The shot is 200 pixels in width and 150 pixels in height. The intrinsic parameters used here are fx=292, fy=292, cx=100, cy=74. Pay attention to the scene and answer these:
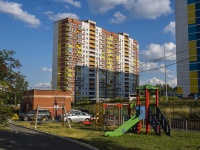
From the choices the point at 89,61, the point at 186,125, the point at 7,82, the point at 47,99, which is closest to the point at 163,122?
the point at 186,125

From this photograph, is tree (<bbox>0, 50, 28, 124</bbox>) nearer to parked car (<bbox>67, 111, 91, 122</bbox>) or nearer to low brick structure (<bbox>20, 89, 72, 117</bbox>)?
parked car (<bbox>67, 111, 91, 122</bbox>)

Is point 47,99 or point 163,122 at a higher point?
point 47,99

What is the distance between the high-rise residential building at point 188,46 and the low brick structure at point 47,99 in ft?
123

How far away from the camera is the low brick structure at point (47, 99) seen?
47594 mm

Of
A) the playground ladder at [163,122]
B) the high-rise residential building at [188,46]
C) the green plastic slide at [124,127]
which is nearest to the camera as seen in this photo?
the green plastic slide at [124,127]

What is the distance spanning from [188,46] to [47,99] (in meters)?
44.5

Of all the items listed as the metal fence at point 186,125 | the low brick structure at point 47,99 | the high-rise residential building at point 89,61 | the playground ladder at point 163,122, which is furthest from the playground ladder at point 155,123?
the high-rise residential building at point 89,61

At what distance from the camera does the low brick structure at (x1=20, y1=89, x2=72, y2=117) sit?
156ft

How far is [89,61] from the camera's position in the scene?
118812 millimetres

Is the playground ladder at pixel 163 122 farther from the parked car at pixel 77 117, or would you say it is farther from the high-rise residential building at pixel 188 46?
the high-rise residential building at pixel 188 46

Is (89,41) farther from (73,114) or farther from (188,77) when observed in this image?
(73,114)

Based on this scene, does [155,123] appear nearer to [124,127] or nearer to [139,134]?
[139,134]

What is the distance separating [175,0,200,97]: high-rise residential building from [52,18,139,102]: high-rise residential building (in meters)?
29.9

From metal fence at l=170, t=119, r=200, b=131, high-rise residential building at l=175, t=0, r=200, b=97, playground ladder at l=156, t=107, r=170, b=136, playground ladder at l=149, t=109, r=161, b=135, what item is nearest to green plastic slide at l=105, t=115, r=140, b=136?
playground ladder at l=149, t=109, r=161, b=135
